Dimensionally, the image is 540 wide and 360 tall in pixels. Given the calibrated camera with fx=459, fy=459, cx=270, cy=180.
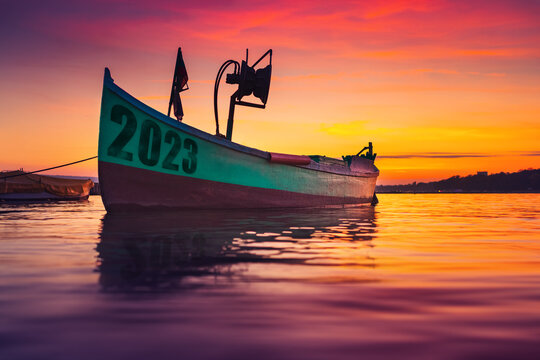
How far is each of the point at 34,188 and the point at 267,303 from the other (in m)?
28.4

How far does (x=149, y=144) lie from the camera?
12.2 m

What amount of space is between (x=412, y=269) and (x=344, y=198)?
1798cm

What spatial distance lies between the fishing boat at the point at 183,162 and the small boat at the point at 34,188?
15656 millimetres

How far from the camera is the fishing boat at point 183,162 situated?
1181 cm

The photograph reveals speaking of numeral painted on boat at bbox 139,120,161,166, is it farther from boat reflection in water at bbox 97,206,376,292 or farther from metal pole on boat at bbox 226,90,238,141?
boat reflection in water at bbox 97,206,376,292

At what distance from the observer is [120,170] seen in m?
11.9

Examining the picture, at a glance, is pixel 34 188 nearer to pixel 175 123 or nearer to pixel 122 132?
pixel 122 132

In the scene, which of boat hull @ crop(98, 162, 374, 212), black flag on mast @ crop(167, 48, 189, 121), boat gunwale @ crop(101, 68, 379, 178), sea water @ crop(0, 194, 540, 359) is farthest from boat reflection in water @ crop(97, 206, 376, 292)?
black flag on mast @ crop(167, 48, 189, 121)

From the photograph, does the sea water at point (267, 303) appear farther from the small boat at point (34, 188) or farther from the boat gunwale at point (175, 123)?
the small boat at point (34, 188)

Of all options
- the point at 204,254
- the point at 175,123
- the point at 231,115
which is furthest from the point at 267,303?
the point at 231,115

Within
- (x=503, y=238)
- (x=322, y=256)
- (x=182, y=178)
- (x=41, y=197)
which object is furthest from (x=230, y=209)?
(x=41, y=197)

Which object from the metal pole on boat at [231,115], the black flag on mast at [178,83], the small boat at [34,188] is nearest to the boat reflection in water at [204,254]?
the black flag on mast at [178,83]

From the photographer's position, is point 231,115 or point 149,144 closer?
point 149,144

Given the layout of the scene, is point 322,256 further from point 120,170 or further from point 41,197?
point 41,197
